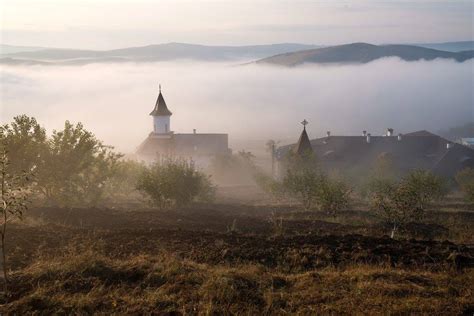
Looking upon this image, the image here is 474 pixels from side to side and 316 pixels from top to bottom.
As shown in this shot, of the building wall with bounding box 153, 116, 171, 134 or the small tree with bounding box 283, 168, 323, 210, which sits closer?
Answer: the small tree with bounding box 283, 168, 323, 210

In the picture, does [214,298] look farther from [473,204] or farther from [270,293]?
[473,204]

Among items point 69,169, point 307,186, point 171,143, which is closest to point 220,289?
point 69,169

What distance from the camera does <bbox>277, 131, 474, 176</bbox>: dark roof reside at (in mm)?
57000

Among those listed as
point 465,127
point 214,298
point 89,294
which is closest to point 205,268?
point 214,298

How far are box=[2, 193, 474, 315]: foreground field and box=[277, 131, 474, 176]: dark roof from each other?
136 ft

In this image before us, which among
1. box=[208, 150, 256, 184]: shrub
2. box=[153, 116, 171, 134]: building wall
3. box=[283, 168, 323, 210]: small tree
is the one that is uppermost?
box=[153, 116, 171, 134]: building wall

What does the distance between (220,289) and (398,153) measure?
53.1m

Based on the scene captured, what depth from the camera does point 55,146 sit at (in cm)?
2934

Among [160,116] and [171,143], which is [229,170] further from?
[160,116]

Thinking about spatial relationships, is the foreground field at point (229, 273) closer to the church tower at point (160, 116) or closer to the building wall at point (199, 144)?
the church tower at point (160, 116)

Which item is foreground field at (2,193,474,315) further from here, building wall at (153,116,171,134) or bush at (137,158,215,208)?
building wall at (153,116,171,134)

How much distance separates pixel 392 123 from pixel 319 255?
183711 mm

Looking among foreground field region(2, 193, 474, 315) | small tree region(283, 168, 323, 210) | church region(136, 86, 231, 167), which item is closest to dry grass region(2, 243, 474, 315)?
foreground field region(2, 193, 474, 315)

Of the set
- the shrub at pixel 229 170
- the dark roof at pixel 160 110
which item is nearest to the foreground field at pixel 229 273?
the dark roof at pixel 160 110
